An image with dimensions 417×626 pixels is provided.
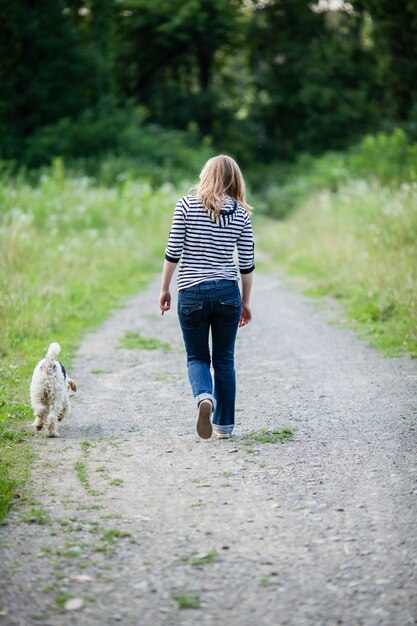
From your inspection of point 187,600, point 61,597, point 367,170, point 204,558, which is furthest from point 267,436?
point 367,170

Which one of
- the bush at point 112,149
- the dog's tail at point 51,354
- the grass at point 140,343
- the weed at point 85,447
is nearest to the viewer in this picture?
the weed at point 85,447

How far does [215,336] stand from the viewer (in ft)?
19.3

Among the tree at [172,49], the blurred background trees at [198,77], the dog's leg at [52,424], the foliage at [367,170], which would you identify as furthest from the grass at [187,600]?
the tree at [172,49]

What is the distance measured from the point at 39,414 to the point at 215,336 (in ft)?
4.94

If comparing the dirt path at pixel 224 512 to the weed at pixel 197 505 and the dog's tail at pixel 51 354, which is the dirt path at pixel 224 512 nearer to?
the weed at pixel 197 505

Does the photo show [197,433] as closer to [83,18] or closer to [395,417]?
[395,417]

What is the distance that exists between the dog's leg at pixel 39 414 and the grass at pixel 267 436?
5.16ft

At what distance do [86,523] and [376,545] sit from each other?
158 cm

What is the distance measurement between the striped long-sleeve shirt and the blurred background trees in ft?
95.1

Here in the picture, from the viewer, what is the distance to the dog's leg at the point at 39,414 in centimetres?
589

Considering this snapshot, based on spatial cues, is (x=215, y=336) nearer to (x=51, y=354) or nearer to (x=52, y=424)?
(x=51, y=354)

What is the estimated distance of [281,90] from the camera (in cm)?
5362

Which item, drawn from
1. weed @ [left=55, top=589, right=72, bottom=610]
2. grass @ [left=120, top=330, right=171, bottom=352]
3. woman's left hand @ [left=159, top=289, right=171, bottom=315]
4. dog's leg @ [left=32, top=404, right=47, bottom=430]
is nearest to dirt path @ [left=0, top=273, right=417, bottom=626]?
weed @ [left=55, top=589, right=72, bottom=610]

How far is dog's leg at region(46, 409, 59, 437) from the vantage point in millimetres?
5836
